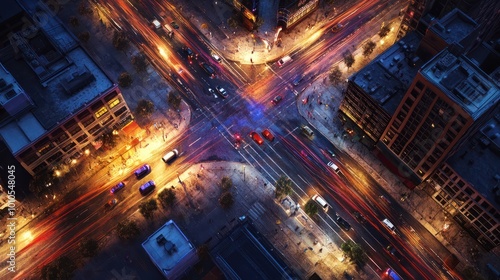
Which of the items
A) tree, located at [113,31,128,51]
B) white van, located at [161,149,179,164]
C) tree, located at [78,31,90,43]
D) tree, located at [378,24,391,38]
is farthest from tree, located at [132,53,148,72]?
tree, located at [378,24,391,38]

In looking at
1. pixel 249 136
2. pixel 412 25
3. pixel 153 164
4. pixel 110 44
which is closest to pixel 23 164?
pixel 153 164

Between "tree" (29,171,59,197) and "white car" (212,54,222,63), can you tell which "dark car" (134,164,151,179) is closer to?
"tree" (29,171,59,197)

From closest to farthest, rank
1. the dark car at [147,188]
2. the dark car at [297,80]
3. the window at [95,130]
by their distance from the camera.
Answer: the dark car at [147,188] < the window at [95,130] < the dark car at [297,80]

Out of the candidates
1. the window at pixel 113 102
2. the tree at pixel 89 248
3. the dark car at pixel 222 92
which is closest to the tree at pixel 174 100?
the dark car at pixel 222 92

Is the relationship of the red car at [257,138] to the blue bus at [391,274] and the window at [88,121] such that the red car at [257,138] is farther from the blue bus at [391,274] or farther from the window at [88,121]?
the blue bus at [391,274]

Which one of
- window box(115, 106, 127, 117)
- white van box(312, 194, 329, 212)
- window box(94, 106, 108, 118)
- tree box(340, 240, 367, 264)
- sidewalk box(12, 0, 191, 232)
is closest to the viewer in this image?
tree box(340, 240, 367, 264)

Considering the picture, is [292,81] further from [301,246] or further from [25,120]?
[25,120]

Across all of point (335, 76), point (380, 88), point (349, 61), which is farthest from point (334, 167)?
point (349, 61)
